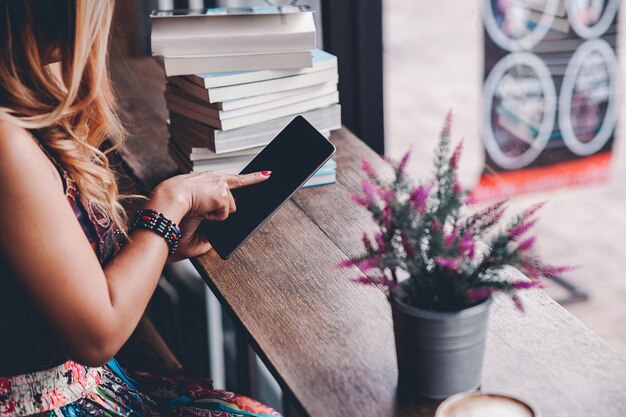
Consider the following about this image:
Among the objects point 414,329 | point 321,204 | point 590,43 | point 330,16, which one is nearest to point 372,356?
point 414,329

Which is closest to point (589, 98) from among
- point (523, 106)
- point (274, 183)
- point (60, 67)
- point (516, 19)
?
point (523, 106)

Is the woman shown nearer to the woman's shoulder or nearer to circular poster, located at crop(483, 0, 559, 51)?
the woman's shoulder

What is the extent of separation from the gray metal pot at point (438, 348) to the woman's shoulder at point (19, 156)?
0.46 meters

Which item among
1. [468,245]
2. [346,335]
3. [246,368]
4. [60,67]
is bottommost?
[246,368]

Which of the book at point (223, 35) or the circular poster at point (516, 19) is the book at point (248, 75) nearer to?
the book at point (223, 35)

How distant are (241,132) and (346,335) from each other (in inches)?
24.5

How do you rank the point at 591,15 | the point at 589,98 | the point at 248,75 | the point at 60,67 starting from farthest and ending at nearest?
the point at 589,98 < the point at 591,15 < the point at 248,75 < the point at 60,67

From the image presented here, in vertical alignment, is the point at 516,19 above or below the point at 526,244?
below

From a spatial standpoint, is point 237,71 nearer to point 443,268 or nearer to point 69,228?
point 69,228

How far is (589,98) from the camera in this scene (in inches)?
101

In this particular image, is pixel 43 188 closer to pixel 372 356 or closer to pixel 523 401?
pixel 372 356

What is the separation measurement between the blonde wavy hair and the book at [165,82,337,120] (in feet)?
Result: 1.36

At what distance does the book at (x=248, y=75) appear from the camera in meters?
1.57

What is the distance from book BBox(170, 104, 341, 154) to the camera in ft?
5.27
